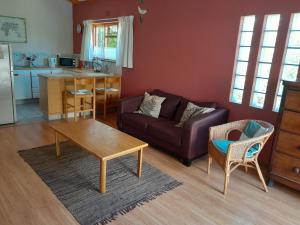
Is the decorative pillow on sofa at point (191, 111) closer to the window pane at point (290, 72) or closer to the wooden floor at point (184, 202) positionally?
the wooden floor at point (184, 202)

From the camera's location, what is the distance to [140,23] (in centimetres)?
463

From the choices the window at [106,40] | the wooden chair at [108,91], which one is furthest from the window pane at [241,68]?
the window at [106,40]

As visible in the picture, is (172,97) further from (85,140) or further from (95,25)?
(95,25)

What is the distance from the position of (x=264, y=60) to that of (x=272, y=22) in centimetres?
46

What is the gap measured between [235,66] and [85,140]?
2232 millimetres

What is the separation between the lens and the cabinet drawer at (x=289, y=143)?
8.15 ft

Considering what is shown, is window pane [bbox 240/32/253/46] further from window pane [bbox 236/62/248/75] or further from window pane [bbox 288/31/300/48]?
window pane [bbox 288/31/300/48]

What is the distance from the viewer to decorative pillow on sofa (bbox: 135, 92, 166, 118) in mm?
3988

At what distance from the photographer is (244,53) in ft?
10.8

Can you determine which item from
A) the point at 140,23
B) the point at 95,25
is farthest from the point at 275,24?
the point at 95,25

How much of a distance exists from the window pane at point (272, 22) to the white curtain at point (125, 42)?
8.51 feet

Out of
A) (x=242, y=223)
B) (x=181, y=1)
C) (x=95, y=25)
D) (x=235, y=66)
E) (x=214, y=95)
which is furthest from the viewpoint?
(x=95, y=25)

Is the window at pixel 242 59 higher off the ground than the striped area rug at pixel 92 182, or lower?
higher

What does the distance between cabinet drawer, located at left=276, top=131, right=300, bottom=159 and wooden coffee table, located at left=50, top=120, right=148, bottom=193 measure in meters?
1.45
